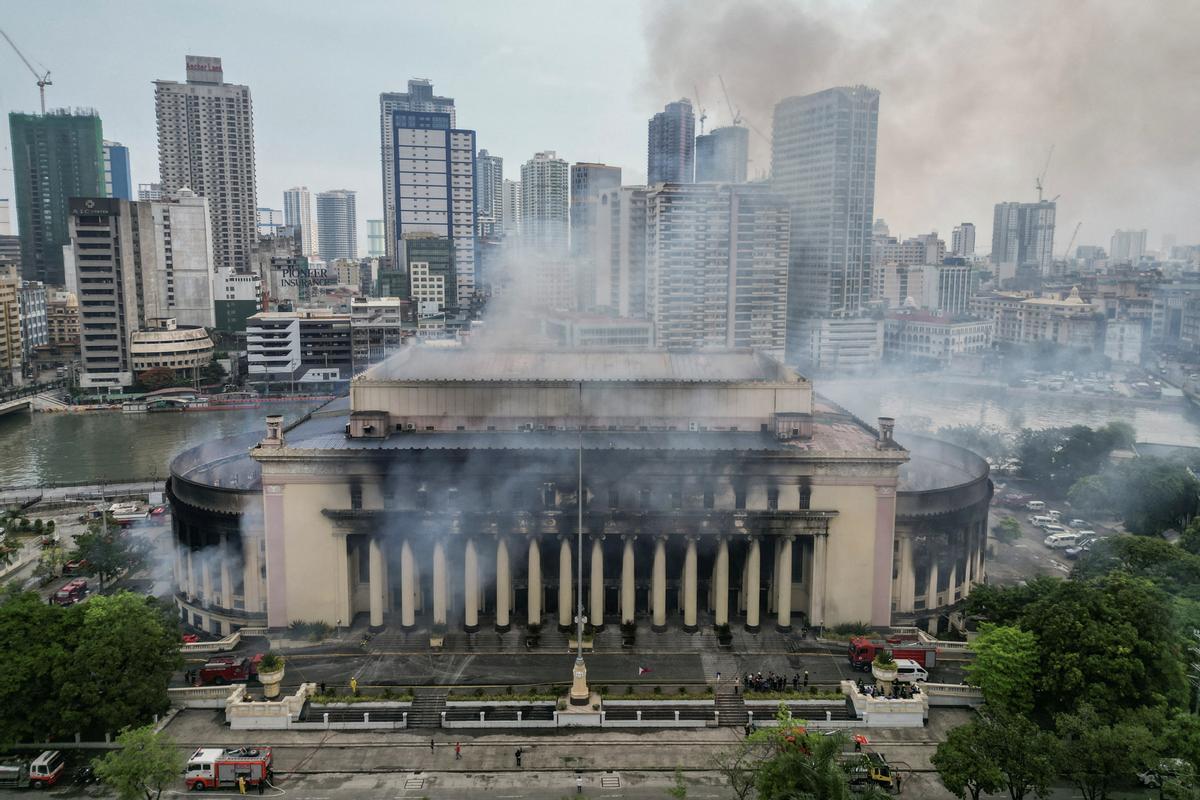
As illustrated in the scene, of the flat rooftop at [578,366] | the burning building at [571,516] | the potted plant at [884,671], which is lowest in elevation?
the potted plant at [884,671]

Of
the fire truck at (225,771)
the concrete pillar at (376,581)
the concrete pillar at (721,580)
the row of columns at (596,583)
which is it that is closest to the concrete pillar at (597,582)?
the row of columns at (596,583)

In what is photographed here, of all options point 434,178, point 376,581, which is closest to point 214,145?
point 434,178

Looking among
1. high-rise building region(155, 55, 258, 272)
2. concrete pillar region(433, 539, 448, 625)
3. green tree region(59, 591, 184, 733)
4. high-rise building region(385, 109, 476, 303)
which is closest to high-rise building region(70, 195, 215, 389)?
high-rise building region(385, 109, 476, 303)

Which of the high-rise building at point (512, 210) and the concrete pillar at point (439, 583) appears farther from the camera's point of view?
the high-rise building at point (512, 210)

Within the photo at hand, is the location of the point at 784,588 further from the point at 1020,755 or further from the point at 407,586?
the point at 407,586

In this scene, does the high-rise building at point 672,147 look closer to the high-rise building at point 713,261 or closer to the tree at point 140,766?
the high-rise building at point 713,261

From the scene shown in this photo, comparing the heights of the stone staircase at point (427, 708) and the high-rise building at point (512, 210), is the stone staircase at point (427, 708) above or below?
below
